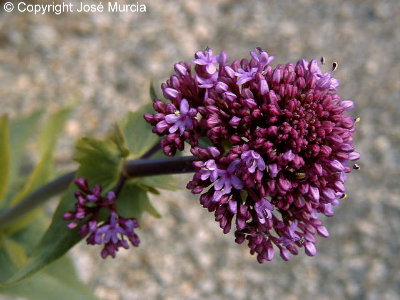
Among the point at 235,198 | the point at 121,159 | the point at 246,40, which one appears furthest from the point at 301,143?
the point at 246,40

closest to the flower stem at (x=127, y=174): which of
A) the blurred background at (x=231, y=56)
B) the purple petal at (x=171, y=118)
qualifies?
the purple petal at (x=171, y=118)

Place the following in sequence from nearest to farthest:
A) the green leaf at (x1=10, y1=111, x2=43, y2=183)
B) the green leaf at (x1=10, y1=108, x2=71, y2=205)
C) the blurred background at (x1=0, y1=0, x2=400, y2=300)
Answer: the green leaf at (x1=10, y1=108, x2=71, y2=205) < the green leaf at (x1=10, y1=111, x2=43, y2=183) < the blurred background at (x1=0, y1=0, x2=400, y2=300)

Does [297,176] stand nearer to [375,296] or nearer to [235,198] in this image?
[235,198]

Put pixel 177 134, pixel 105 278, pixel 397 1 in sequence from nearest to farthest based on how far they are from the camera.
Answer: pixel 177 134 → pixel 105 278 → pixel 397 1

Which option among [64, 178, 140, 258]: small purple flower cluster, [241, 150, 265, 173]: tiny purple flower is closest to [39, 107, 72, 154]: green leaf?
[64, 178, 140, 258]: small purple flower cluster

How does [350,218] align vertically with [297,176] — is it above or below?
below

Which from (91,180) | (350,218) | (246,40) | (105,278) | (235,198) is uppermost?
(235,198)

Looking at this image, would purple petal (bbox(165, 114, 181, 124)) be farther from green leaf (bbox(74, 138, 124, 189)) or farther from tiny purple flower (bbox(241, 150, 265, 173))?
green leaf (bbox(74, 138, 124, 189))

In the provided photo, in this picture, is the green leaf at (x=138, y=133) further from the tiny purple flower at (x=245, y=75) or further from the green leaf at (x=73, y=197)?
the tiny purple flower at (x=245, y=75)
